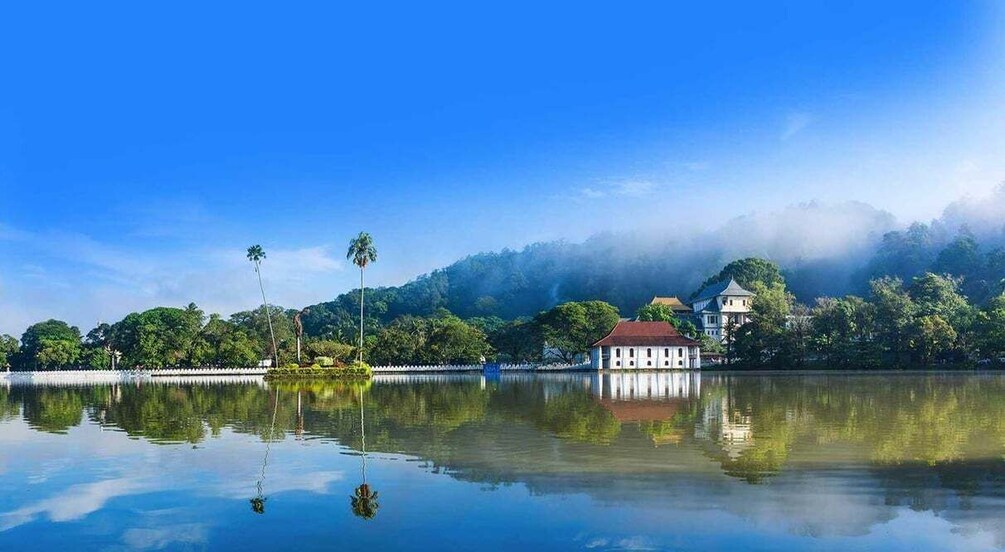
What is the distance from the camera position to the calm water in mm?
8750

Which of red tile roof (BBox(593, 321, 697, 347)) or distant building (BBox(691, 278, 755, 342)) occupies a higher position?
distant building (BBox(691, 278, 755, 342))

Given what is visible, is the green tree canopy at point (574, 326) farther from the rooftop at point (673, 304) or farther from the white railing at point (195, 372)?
the rooftop at point (673, 304)

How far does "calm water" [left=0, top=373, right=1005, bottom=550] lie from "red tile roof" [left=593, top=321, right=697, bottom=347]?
48.2m

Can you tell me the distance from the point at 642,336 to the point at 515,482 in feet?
204

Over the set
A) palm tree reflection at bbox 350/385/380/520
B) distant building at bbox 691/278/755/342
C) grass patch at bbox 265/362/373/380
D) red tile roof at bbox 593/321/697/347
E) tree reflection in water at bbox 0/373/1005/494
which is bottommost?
grass patch at bbox 265/362/373/380

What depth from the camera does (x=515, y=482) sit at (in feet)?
38.7

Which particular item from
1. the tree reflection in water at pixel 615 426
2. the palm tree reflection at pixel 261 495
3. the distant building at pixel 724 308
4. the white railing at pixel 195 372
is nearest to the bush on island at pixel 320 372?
the white railing at pixel 195 372

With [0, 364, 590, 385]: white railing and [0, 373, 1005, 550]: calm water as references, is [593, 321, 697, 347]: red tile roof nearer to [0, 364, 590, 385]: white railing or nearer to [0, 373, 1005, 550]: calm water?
[0, 364, 590, 385]: white railing

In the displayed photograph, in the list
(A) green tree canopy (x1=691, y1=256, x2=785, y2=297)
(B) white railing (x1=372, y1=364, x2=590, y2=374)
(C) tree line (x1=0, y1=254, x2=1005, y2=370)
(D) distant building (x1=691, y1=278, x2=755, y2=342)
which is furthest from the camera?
(A) green tree canopy (x1=691, y1=256, x2=785, y2=297)

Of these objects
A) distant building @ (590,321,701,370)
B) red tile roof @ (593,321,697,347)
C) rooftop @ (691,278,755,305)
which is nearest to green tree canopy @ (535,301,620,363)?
red tile roof @ (593,321,697,347)

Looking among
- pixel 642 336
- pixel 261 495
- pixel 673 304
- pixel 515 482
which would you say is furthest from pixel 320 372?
pixel 673 304

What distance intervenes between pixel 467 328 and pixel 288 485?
208ft

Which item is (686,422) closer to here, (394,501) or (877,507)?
(877,507)

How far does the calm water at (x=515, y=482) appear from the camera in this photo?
8750 millimetres
